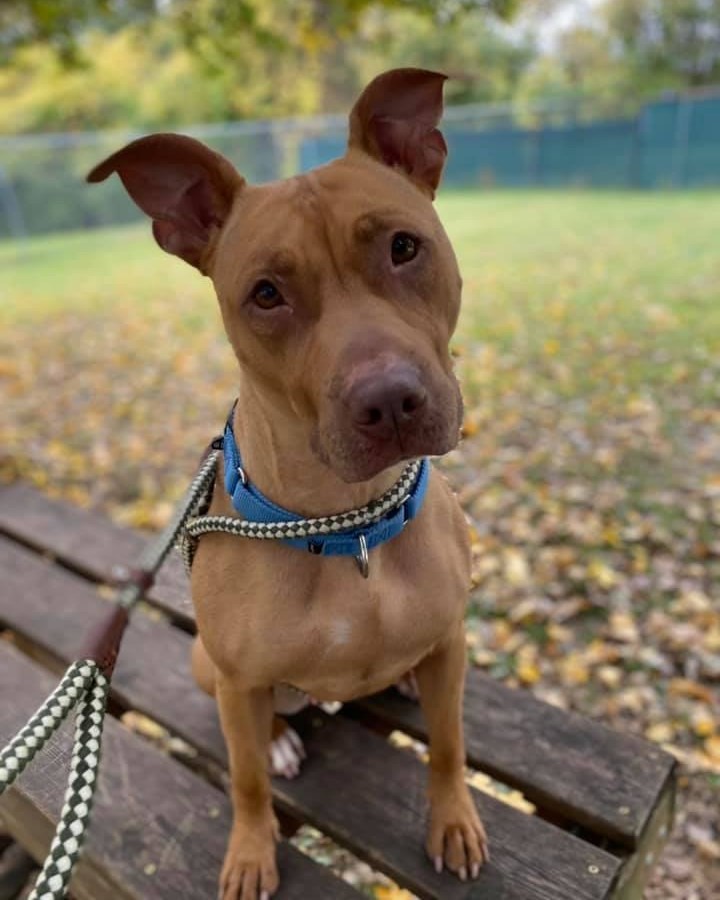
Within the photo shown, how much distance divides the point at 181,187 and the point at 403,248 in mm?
620

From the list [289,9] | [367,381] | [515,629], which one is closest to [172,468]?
[515,629]

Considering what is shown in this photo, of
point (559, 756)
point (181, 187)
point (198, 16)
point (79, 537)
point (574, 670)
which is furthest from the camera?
point (198, 16)

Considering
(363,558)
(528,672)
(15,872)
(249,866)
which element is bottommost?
(15,872)

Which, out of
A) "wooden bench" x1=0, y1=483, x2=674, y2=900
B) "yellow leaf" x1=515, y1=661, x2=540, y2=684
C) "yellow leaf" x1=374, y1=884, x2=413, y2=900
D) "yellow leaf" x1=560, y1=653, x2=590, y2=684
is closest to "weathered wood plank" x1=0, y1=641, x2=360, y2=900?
"wooden bench" x1=0, y1=483, x2=674, y2=900

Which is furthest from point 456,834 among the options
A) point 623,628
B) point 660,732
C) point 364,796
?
point 623,628

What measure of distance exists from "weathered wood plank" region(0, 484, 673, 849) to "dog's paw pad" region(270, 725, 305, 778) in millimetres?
314

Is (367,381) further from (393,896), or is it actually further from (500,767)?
(393,896)

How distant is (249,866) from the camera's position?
200cm

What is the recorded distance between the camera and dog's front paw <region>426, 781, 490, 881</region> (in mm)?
1993

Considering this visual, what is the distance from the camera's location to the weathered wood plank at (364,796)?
6.47 ft

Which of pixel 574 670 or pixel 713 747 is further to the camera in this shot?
pixel 574 670

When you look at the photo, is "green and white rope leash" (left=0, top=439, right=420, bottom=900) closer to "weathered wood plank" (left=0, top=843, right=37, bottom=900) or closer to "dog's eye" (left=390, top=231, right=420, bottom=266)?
"dog's eye" (left=390, top=231, right=420, bottom=266)

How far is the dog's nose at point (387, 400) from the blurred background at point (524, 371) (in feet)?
2.27

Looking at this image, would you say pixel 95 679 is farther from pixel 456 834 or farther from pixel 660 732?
pixel 660 732
